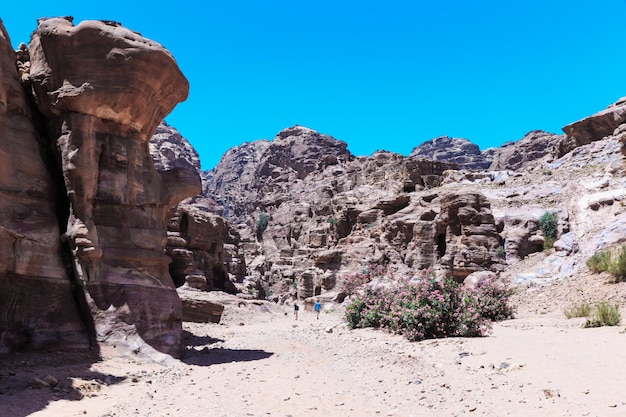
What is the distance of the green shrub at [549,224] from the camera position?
90.1 feet

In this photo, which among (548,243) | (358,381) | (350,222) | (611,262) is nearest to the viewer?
(358,381)

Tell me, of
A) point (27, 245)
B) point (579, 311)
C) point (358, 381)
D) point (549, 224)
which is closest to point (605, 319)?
point (579, 311)

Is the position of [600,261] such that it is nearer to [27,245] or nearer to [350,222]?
[27,245]

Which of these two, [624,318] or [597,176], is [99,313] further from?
[597,176]

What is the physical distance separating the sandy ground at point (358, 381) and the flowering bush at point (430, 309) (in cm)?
83

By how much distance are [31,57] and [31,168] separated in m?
3.73

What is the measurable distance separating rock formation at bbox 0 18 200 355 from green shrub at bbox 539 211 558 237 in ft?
74.2

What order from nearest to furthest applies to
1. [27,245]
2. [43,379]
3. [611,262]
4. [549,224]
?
1. [43,379]
2. [27,245]
3. [611,262]
4. [549,224]

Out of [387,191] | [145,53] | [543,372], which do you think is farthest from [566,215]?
[387,191]

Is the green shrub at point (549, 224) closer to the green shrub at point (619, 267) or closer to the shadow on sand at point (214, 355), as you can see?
the green shrub at point (619, 267)

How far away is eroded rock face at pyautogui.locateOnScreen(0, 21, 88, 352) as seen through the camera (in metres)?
10.2

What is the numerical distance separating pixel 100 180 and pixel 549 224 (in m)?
24.4

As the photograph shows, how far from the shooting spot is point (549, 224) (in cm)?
2764

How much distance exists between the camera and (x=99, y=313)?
11.2m
